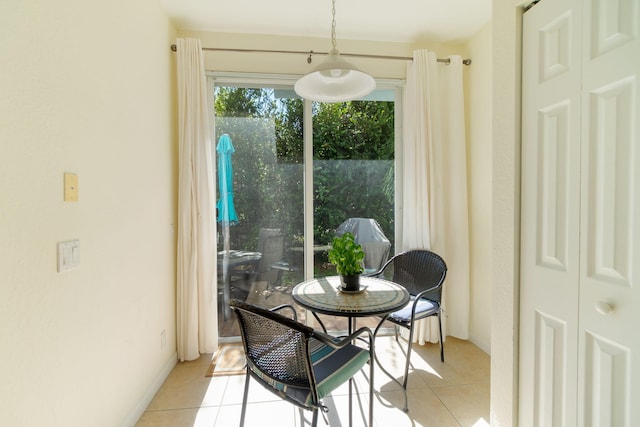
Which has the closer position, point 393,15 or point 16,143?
point 16,143

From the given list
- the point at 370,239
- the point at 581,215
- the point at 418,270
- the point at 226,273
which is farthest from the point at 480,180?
the point at 226,273

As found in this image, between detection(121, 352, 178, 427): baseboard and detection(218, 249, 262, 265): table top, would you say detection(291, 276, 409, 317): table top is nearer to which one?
detection(218, 249, 262, 265): table top

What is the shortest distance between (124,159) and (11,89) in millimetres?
709

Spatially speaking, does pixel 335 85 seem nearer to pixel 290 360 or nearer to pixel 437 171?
pixel 437 171

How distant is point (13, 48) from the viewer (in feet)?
3.25

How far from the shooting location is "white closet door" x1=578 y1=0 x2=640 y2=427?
2.78 ft

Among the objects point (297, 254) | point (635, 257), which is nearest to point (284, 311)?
point (297, 254)

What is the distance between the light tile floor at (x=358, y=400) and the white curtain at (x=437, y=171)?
46 centimetres

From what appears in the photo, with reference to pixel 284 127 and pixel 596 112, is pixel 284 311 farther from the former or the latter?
pixel 596 112

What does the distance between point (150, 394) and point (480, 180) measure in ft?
10.4

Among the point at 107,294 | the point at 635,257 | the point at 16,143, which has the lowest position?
the point at 107,294

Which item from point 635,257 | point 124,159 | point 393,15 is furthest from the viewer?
point 393,15

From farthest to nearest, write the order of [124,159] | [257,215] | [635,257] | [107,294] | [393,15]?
[257,215] < [393,15] < [124,159] < [107,294] < [635,257]

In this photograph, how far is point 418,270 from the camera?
253cm
